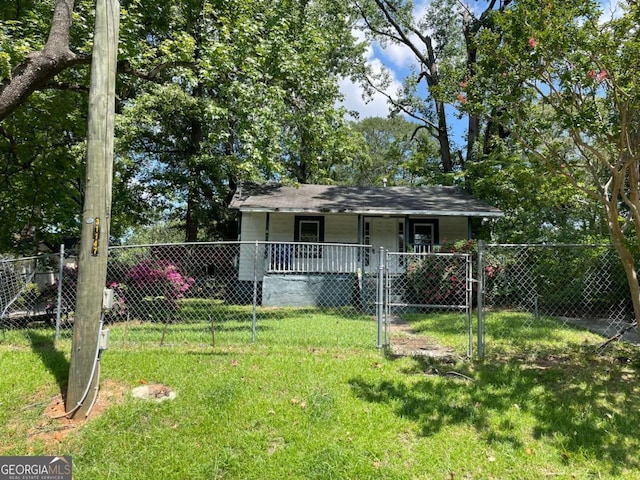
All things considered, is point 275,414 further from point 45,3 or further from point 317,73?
point 45,3

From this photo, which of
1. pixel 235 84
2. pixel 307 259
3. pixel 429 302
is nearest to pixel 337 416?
pixel 235 84

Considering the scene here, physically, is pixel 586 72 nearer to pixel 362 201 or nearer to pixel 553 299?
pixel 553 299

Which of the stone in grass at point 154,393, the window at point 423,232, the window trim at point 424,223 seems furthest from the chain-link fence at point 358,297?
the window at point 423,232

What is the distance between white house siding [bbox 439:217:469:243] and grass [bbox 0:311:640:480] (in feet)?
31.2

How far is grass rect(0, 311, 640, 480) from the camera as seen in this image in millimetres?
3248

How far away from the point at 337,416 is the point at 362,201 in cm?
1162

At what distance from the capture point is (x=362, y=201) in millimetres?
14969

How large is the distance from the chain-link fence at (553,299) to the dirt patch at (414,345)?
73cm

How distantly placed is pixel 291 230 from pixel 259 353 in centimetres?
959

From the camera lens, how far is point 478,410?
4059mm

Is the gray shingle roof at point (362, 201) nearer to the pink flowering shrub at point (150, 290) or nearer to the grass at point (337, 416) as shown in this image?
the pink flowering shrub at point (150, 290)

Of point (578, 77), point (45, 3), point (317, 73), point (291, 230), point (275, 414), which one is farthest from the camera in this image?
point (291, 230)

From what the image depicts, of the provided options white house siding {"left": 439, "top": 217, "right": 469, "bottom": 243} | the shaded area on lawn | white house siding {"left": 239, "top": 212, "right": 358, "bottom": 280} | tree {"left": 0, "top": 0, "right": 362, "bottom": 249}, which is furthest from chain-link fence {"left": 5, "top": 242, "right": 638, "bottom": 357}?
tree {"left": 0, "top": 0, "right": 362, "bottom": 249}

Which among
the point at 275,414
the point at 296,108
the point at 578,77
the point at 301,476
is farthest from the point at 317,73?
the point at 301,476
